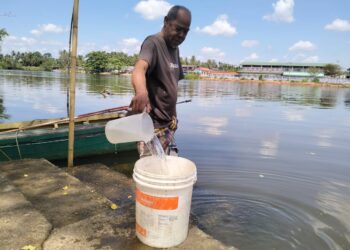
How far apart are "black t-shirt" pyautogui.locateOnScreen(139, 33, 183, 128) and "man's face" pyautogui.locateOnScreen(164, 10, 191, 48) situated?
0.07 m

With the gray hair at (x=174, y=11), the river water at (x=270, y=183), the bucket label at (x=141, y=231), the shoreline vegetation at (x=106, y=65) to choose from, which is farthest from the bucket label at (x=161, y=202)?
the shoreline vegetation at (x=106, y=65)

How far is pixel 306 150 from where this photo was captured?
9.27m

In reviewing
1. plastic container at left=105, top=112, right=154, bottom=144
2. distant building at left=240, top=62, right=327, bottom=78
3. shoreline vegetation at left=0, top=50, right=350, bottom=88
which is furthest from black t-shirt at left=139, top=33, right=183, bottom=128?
distant building at left=240, top=62, right=327, bottom=78

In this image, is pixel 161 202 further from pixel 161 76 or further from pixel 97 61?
pixel 97 61

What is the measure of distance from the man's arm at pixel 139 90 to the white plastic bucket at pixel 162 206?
483mm

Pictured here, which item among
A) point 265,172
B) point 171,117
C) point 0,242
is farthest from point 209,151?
point 0,242

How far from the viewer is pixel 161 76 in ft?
9.16

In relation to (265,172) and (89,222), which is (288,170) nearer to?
(265,172)

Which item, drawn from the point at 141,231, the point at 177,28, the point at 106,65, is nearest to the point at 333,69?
the point at 106,65

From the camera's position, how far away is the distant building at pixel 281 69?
359ft

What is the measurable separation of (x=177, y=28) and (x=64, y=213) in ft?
8.24

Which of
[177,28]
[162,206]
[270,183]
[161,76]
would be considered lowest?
[270,183]

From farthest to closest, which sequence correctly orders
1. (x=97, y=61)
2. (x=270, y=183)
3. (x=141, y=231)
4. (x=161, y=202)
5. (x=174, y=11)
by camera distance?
1. (x=97, y=61)
2. (x=270, y=183)
3. (x=174, y=11)
4. (x=141, y=231)
5. (x=161, y=202)

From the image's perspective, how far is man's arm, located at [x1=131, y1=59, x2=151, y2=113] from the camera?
224cm
